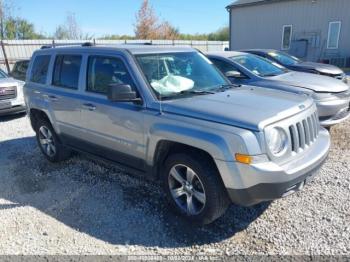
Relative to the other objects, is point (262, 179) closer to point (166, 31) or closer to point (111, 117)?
point (111, 117)

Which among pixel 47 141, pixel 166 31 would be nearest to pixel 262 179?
pixel 47 141

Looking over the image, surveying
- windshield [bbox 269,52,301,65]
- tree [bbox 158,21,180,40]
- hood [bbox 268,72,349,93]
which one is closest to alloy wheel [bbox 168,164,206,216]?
hood [bbox 268,72,349,93]

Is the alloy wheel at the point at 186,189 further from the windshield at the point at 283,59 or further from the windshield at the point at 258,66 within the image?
the windshield at the point at 283,59

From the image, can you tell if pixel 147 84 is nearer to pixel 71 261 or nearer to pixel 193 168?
pixel 193 168

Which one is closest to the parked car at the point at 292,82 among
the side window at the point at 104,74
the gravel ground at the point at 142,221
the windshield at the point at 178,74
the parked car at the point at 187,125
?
the gravel ground at the point at 142,221

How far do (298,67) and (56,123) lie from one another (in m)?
7.23

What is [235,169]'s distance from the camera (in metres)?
2.72

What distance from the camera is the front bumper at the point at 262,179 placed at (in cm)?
267

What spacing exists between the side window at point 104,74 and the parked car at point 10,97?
5.47 metres

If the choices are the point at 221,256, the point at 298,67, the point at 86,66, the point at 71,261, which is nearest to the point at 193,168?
the point at 221,256

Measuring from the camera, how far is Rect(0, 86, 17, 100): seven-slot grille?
8297mm

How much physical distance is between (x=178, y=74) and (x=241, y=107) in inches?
42.2

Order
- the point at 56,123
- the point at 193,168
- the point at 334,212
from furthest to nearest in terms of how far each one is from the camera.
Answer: the point at 56,123 < the point at 334,212 < the point at 193,168

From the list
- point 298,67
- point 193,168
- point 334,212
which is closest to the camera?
point 193,168
